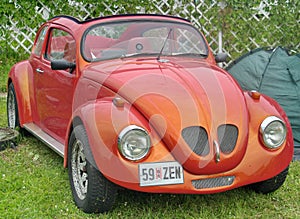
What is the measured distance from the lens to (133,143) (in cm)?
336

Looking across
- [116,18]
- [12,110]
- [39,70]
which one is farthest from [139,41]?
[12,110]

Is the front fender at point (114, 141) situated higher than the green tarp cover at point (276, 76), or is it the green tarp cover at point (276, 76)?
the front fender at point (114, 141)

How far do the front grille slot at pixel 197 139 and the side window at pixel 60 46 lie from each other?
5.12 feet

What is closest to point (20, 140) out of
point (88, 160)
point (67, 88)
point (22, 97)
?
point (22, 97)

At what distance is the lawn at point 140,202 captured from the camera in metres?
3.74

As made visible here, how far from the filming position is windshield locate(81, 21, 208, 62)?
4.46 meters

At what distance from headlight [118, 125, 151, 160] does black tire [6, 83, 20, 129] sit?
2.66 meters

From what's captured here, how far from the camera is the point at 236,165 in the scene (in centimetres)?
349

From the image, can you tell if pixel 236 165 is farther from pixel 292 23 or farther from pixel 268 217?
pixel 292 23

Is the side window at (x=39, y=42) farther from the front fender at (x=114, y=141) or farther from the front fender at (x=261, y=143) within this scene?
the front fender at (x=261, y=143)

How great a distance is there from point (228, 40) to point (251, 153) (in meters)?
5.57

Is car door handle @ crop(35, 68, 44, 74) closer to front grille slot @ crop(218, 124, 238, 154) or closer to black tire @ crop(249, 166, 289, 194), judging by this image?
front grille slot @ crop(218, 124, 238, 154)

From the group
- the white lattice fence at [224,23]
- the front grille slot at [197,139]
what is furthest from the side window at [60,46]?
the white lattice fence at [224,23]

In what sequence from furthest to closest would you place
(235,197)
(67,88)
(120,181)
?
1. (67,88)
2. (235,197)
3. (120,181)
